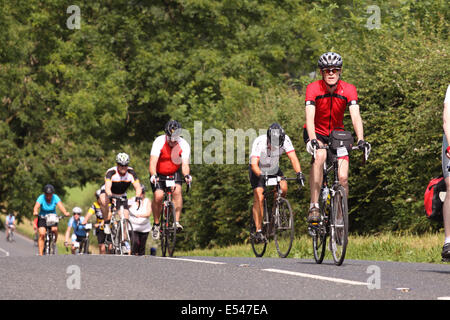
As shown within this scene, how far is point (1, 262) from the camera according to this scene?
1145cm

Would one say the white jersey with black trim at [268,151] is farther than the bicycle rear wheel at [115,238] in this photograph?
No

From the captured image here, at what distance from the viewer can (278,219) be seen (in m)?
13.2

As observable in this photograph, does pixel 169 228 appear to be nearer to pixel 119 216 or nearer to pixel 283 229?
pixel 283 229

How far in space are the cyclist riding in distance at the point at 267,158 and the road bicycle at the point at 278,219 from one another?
94 mm

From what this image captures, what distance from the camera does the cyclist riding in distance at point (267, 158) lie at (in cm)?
1295

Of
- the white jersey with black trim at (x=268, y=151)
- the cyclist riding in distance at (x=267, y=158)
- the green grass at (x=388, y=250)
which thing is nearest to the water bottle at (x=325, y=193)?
the cyclist riding in distance at (x=267, y=158)

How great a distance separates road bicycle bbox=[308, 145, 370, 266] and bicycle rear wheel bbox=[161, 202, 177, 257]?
382cm

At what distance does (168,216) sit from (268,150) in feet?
6.77

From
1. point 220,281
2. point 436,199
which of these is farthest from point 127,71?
point 220,281

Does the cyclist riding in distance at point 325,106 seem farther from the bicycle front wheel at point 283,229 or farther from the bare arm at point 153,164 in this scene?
the bare arm at point 153,164

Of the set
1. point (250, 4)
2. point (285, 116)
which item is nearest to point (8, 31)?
point (250, 4)

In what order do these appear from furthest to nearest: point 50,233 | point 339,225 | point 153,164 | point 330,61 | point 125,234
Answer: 1. point 50,233
2. point 125,234
3. point 153,164
4. point 330,61
5. point 339,225

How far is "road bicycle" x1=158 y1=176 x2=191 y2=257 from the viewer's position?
13.9 metres

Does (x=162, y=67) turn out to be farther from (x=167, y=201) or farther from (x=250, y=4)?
(x=167, y=201)
